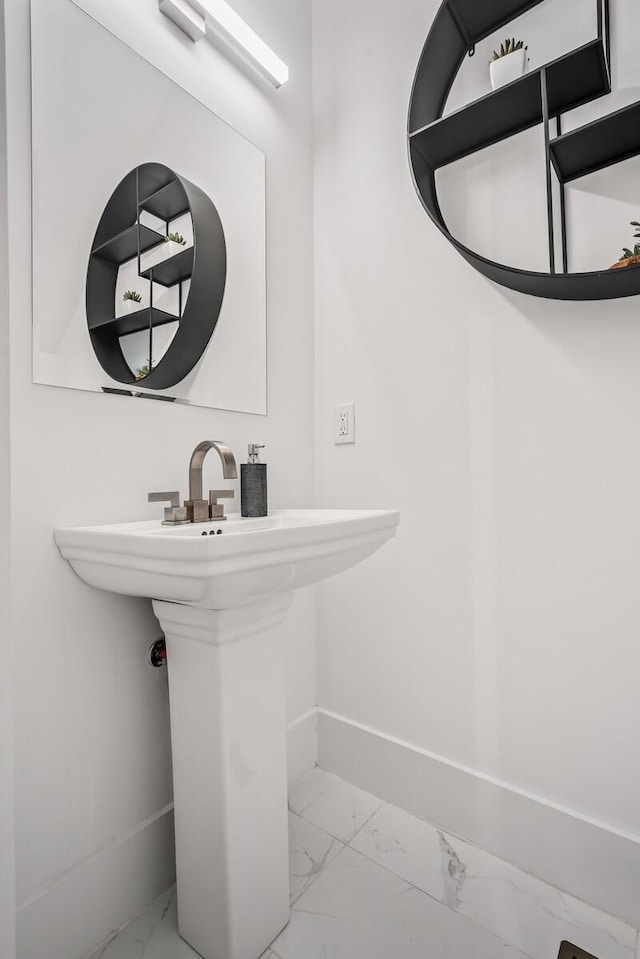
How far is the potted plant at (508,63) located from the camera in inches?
42.3

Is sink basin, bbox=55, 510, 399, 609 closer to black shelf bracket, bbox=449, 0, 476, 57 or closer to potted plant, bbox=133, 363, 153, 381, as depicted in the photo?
potted plant, bbox=133, 363, 153, 381

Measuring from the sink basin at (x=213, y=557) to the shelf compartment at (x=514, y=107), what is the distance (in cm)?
88

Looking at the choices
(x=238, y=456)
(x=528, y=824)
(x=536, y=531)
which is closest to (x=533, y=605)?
(x=536, y=531)

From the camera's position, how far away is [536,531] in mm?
1168

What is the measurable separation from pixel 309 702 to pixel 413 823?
16.6 inches

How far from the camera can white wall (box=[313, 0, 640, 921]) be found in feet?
3.53

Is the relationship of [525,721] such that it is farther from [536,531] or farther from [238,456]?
[238,456]

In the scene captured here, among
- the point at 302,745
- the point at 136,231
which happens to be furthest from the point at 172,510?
the point at 302,745

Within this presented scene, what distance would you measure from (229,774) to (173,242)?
1109 millimetres

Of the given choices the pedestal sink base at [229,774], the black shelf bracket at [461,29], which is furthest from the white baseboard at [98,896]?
the black shelf bracket at [461,29]

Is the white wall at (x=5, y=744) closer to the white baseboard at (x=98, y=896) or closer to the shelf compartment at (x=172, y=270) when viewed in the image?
the white baseboard at (x=98, y=896)

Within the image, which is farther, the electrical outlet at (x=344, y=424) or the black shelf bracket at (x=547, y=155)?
the electrical outlet at (x=344, y=424)

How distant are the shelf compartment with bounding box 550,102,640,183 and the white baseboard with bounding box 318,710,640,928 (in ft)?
4.48

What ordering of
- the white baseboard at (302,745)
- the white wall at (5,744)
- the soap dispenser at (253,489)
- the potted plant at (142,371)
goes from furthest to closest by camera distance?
1. the white baseboard at (302,745)
2. the soap dispenser at (253,489)
3. the potted plant at (142,371)
4. the white wall at (5,744)
